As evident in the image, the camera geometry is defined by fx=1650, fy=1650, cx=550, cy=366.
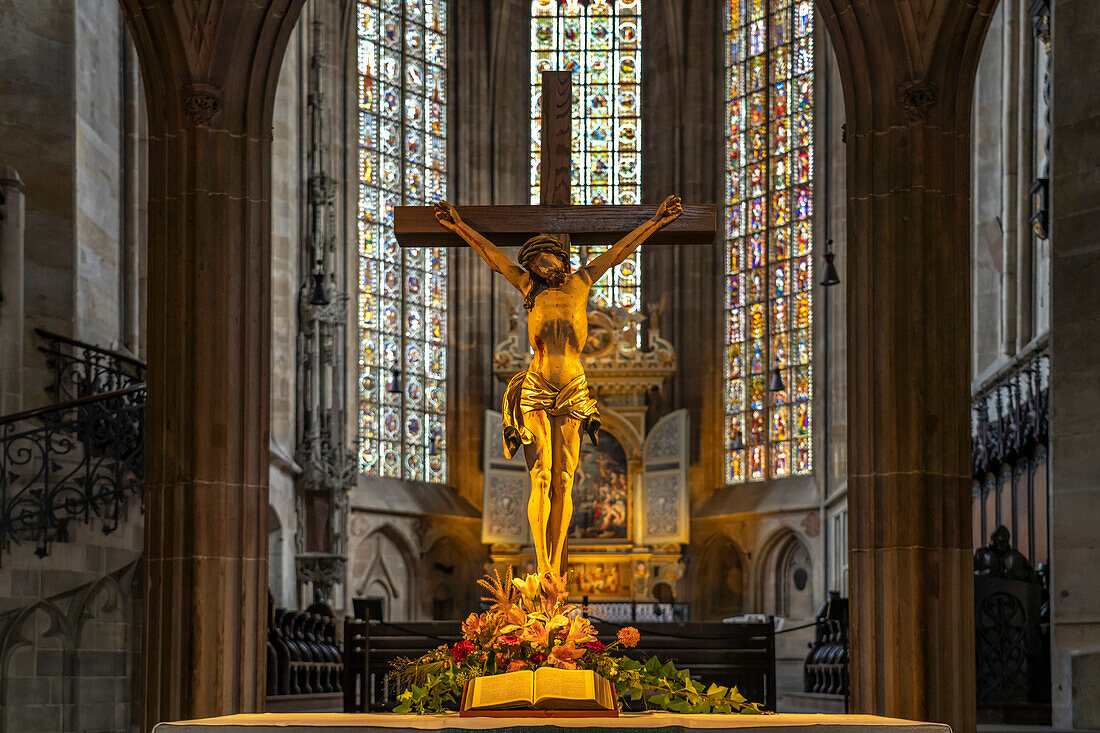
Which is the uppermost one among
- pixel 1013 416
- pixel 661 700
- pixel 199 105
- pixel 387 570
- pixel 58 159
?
pixel 58 159

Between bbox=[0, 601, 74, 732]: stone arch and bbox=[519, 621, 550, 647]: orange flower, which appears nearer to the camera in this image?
bbox=[519, 621, 550, 647]: orange flower

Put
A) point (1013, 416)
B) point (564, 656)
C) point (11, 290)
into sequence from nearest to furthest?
1. point (564, 656)
2. point (11, 290)
3. point (1013, 416)

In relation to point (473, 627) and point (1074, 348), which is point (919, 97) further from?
point (473, 627)

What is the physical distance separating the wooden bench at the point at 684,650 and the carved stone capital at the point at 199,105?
2.74m

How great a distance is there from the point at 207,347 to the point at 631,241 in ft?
8.59

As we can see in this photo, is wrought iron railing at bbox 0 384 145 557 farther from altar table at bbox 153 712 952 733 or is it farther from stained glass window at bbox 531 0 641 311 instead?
stained glass window at bbox 531 0 641 311

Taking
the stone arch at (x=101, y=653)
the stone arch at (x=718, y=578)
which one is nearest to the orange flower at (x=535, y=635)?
the stone arch at (x=101, y=653)

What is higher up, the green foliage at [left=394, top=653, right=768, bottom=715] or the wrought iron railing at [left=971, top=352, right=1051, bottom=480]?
the wrought iron railing at [left=971, top=352, right=1051, bottom=480]

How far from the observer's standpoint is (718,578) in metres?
22.4

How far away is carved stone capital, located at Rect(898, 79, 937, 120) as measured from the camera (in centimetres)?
847

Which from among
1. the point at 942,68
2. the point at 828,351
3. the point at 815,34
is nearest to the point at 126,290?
the point at 942,68

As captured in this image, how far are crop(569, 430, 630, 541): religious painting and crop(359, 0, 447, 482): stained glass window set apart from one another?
2035mm

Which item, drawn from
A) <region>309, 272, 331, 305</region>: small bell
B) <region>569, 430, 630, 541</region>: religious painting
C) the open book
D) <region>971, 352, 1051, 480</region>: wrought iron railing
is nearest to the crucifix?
the open book

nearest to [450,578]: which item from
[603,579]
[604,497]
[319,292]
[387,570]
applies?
[387,570]
